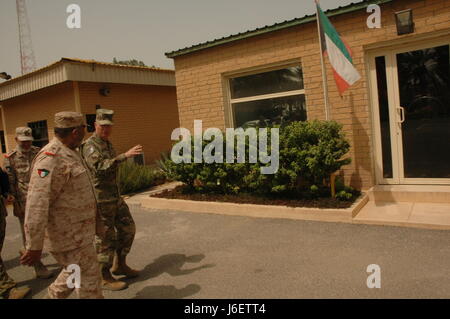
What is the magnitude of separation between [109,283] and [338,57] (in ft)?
15.9

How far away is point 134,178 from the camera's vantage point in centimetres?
975

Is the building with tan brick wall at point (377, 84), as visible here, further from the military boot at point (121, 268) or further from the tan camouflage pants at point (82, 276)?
the tan camouflage pants at point (82, 276)

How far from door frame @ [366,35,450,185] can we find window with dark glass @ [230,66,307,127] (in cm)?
137

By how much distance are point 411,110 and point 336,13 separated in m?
2.20

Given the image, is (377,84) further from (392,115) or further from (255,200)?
(255,200)

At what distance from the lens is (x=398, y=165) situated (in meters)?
6.58

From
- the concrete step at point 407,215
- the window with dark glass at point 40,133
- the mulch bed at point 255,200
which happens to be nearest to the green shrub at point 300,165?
the mulch bed at point 255,200

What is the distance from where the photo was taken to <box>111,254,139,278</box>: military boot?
4.30 metres

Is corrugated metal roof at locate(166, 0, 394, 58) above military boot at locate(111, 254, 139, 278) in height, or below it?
above

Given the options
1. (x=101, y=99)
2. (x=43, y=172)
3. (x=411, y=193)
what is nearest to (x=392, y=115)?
(x=411, y=193)

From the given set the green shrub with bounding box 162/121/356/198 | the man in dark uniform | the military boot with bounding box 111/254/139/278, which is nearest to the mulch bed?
the green shrub with bounding box 162/121/356/198

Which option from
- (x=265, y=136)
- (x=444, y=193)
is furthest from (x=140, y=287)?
(x=444, y=193)

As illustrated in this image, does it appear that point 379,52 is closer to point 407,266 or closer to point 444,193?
point 444,193

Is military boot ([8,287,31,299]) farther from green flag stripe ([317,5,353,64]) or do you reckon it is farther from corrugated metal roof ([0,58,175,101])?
corrugated metal roof ([0,58,175,101])
